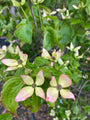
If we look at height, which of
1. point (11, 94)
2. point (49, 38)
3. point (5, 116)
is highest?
point (49, 38)

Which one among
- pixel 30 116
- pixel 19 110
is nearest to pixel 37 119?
pixel 30 116

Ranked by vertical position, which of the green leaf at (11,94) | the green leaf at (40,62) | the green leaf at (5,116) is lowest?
the green leaf at (5,116)

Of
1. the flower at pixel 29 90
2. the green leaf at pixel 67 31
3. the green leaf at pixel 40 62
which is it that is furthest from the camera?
the green leaf at pixel 67 31

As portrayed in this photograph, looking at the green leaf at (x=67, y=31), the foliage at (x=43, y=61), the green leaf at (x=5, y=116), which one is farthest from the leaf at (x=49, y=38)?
the green leaf at (x=5, y=116)

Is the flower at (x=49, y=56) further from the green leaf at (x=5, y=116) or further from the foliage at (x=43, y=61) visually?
the green leaf at (x=5, y=116)

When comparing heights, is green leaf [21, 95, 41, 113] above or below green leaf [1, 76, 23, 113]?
below

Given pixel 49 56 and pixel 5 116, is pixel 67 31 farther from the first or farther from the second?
pixel 5 116

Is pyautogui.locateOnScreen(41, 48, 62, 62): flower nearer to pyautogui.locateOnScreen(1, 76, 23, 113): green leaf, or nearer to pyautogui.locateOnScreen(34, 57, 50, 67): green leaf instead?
pyautogui.locateOnScreen(34, 57, 50, 67): green leaf

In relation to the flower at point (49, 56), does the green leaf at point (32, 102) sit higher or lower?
lower

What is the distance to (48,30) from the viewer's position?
56cm

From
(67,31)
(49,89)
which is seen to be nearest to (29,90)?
(49,89)

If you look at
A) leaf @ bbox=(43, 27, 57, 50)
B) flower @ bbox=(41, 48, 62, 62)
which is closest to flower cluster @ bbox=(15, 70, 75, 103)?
flower @ bbox=(41, 48, 62, 62)

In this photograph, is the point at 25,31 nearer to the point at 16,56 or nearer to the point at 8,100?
the point at 16,56

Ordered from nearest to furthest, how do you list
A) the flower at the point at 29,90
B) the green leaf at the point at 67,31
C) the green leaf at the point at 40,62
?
the flower at the point at 29,90 < the green leaf at the point at 40,62 < the green leaf at the point at 67,31
